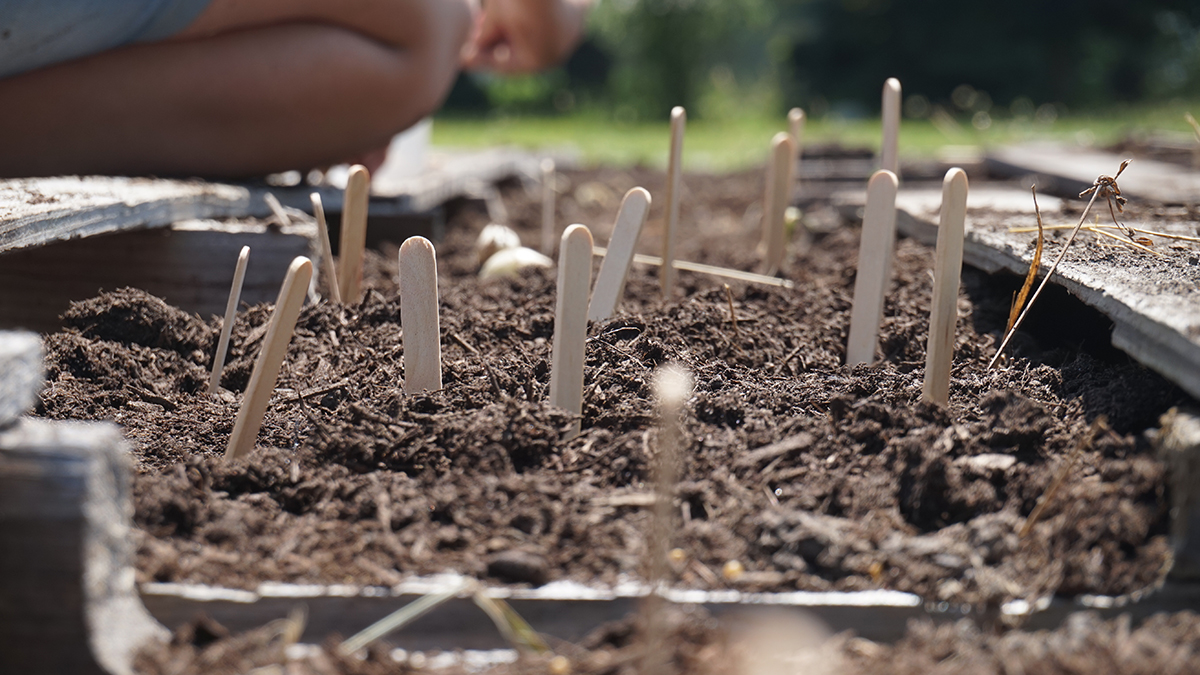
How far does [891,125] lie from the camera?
2.18m

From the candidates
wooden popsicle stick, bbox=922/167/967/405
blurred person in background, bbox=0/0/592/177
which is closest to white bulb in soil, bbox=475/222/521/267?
blurred person in background, bbox=0/0/592/177

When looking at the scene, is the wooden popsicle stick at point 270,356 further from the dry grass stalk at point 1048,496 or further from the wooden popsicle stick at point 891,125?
the wooden popsicle stick at point 891,125

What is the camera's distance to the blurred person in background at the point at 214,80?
2537 mm

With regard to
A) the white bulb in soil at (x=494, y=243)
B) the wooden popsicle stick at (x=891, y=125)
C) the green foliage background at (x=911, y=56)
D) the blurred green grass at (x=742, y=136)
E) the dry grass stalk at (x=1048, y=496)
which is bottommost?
the dry grass stalk at (x=1048, y=496)

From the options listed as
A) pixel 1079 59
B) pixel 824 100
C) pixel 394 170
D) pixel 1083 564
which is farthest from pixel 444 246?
pixel 1079 59

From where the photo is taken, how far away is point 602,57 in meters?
17.2

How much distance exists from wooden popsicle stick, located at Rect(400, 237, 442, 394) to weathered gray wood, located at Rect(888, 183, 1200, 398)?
1027 mm

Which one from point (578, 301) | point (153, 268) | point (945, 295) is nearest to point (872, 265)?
point (945, 295)

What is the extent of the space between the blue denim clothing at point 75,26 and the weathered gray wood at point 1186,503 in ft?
8.39

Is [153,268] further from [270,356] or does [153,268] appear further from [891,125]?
[891,125]

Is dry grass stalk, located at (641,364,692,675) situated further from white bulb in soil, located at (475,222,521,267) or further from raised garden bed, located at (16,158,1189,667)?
white bulb in soil, located at (475,222,521,267)

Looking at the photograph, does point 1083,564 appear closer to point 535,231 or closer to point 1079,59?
point 535,231

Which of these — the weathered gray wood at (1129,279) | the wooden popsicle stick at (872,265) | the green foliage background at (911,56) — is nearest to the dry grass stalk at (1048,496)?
the weathered gray wood at (1129,279)

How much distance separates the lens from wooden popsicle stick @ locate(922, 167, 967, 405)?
58.0 inches
